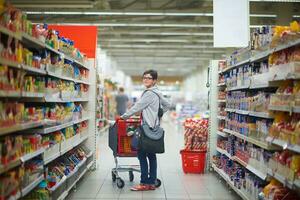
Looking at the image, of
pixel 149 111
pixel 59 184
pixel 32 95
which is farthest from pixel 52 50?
pixel 149 111

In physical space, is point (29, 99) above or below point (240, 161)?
above

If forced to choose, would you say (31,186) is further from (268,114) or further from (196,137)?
(196,137)

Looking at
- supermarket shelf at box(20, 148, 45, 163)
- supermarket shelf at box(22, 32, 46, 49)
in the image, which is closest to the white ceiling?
supermarket shelf at box(22, 32, 46, 49)

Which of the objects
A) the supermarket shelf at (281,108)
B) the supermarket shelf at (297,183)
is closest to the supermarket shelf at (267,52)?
the supermarket shelf at (281,108)

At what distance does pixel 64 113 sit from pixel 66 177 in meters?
0.84

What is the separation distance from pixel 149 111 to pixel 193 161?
79.7 inches

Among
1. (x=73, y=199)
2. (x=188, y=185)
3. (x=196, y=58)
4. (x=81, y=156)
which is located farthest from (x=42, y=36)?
(x=196, y=58)

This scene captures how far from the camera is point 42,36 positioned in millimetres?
4219

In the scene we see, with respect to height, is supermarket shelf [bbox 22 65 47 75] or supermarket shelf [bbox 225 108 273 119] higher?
supermarket shelf [bbox 22 65 47 75]

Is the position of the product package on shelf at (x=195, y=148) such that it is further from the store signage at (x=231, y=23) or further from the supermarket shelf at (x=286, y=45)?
the supermarket shelf at (x=286, y=45)

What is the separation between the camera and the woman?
19.4 ft

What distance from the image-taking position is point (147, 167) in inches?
241

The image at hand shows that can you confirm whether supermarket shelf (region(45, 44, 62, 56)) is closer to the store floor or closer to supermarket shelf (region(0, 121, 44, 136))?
supermarket shelf (region(0, 121, 44, 136))

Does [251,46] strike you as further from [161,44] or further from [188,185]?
[161,44]
